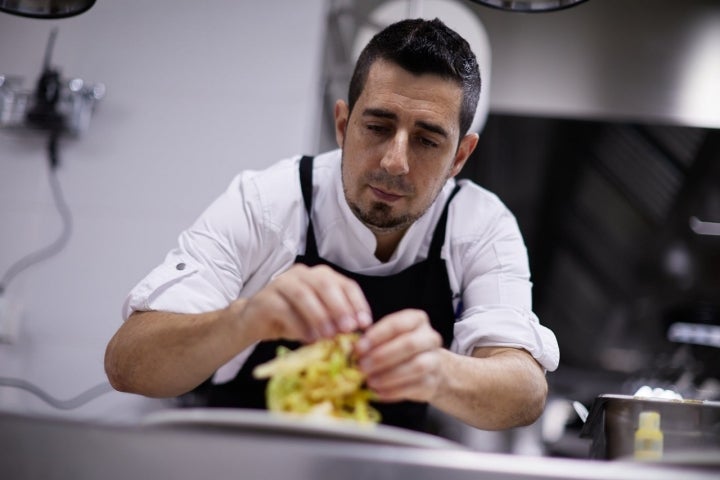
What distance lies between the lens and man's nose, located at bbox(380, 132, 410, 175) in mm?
1348

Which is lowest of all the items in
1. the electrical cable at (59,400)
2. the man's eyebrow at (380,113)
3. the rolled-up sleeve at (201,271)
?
the electrical cable at (59,400)

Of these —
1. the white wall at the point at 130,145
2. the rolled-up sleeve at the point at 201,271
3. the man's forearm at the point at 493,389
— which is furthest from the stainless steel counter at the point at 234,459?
the white wall at the point at 130,145

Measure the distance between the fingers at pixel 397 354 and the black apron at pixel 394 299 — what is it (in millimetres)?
630

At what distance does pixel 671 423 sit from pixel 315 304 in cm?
56

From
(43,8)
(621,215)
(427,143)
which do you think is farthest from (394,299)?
(621,215)

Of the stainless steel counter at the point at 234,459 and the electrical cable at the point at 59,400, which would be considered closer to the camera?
the stainless steel counter at the point at 234,459

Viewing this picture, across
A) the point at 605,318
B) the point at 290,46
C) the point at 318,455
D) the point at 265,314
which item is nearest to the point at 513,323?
the point at 265,314

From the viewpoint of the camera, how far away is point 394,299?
156cm

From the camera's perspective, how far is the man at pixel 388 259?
44.7 inches

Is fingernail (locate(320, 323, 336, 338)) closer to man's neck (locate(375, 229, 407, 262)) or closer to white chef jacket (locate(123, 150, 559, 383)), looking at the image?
white chef jacket (locate(123, 150, 559, 383))

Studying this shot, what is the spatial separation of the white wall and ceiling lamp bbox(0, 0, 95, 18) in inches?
30.9

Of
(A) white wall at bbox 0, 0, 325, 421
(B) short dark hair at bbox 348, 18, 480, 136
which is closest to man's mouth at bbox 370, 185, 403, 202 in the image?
(B) short dark hair at bbox 348, 18, 480, 136

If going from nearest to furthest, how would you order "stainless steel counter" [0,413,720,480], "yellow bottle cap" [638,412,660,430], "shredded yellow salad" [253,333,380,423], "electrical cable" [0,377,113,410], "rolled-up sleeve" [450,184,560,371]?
"stainless steel counter" [0,413,720,480], "shredded yellow salad" [253,333,380,423], "yellow bottle cap" [638,412,660,430], "rolled-up sleeve" [450,184,560,371], "electrical cable" [0,377,113,410]

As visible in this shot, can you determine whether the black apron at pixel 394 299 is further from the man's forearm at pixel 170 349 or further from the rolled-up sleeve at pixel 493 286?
the man's forearm at pixel 170 349
